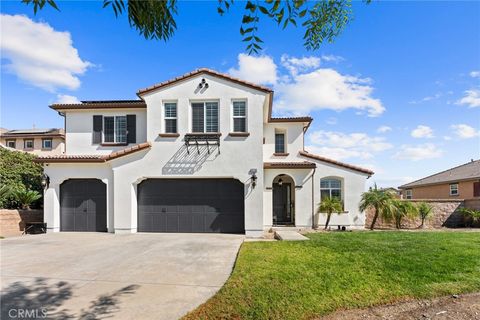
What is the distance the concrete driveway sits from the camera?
5258 millimetres

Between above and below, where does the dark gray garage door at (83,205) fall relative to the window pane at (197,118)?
below

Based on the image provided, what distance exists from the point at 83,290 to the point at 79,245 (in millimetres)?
5260

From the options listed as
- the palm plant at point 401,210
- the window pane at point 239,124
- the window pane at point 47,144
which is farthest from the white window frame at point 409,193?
the window pane at point 47,144

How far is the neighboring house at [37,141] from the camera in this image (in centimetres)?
3441

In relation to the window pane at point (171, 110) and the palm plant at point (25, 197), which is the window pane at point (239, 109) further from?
the palm plant at point (25, 197)

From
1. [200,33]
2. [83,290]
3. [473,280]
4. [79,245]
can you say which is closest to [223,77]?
[200,33]

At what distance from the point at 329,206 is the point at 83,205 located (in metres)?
12.5

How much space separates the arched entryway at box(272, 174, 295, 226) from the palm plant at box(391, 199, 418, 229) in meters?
5.62

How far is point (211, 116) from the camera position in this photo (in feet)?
45.4

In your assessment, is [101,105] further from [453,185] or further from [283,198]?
[453,185]

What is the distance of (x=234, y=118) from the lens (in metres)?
13.7

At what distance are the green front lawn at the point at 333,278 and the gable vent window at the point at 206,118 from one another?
21.4 feet

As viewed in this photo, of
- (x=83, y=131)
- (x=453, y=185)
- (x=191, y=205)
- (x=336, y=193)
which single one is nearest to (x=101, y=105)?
(x=83, y=131)

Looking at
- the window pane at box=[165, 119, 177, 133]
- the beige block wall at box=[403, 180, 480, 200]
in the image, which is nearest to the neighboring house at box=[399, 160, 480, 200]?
the beige block wall at box=[403, 180, 480, 200]
